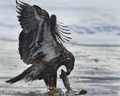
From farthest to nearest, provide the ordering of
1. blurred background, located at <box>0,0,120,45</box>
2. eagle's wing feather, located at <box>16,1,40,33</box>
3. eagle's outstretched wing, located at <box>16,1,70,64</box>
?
blurred background, located at <box>0,0,120,45</box> → eagle's wing feather, located at <box>16,1,40,33</box> → eagle's outstretched wing, located at <box>16,1,70,64</box>

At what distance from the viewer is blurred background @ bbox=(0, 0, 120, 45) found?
23547 millimetres

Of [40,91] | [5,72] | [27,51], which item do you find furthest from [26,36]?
[5,72]

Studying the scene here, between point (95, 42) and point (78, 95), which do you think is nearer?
point (78, 95)

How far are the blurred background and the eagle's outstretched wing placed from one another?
10.1 metres

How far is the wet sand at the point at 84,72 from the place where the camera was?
1155cm

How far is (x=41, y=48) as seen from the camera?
38.1 ft

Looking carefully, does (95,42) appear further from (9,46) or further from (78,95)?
(78,95)

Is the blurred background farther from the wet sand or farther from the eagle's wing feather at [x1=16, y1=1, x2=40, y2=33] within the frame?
the eagle's wing feather at [x1=16, y1=1, x2=40, y2=33]

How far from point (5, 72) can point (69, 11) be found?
1561 centimetres

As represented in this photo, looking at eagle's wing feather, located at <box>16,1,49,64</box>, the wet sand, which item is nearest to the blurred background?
the wet sand

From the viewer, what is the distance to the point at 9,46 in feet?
65.0

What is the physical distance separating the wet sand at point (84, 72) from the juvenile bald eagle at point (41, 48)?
32cm

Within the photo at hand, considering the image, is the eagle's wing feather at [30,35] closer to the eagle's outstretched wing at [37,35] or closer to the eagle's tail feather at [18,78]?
the eagle's outstretched wing at [37,35]

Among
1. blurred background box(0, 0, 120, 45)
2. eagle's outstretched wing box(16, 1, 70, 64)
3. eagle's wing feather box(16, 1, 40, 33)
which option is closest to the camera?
eagle's outstretched wing box(16, 1, 70, 64)
